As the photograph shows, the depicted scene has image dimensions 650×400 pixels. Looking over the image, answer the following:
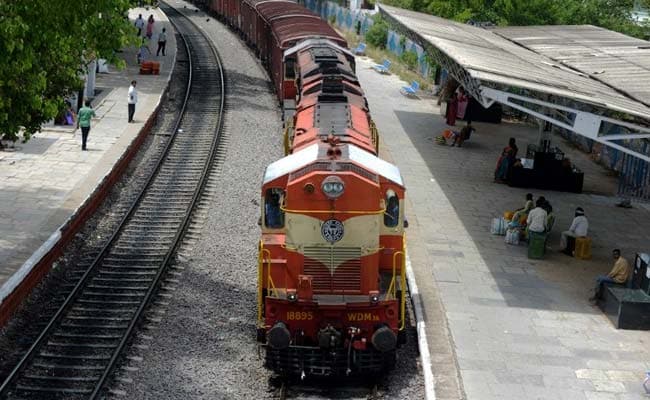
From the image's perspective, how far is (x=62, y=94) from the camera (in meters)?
17.4

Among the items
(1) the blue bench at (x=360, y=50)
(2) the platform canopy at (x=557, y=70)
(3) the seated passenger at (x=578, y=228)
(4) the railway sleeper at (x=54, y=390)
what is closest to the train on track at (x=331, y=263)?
(4) the railway sleeper at (x=54, y=390)

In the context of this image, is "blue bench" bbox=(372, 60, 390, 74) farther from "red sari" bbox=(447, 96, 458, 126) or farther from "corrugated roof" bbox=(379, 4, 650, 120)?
"corrugated roof" bbox=(379, 4, 650, 120)

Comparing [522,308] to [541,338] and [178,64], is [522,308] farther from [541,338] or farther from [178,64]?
[178,64]

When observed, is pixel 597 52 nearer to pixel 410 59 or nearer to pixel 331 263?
pixel 331 263

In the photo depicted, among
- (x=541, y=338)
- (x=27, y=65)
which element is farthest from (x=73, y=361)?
(x=541, y=338)

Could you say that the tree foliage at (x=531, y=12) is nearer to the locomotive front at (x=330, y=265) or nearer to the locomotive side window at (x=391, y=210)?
the locomotive side window at (x=391, y=210)

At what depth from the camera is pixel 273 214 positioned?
46.0ft

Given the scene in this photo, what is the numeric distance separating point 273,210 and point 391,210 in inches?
69.1

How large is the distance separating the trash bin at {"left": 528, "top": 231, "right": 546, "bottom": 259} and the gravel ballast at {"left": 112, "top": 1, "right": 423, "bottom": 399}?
5488mm

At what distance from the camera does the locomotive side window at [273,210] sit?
45.5ft

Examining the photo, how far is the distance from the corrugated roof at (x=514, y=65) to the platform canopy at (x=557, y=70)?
0.07 feet

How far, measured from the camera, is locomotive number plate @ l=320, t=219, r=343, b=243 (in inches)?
531

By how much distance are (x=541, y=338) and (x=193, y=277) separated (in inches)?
259

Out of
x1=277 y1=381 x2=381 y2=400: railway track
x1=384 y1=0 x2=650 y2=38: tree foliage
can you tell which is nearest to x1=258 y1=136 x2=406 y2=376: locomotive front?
x1=277 y1=381 x2=381 y2=400: railway track
